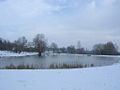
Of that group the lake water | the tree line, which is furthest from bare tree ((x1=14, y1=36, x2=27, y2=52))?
the lake water

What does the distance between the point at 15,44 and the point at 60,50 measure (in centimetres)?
3839

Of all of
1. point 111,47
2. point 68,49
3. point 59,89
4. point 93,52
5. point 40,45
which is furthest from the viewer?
point 68,49

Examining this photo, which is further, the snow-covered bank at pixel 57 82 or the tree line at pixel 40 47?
the tree line at pixel 40 47

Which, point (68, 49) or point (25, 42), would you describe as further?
point (68, 49)

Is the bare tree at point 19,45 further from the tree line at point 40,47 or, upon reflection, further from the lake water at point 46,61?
the lake water at point 46,61

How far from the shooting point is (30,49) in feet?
397

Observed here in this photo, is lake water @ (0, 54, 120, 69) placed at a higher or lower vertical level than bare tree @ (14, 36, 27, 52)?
lower

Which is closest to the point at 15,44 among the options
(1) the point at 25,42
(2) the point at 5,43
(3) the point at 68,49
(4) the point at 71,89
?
(2) the point at 5,43

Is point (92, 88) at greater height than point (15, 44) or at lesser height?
lesser

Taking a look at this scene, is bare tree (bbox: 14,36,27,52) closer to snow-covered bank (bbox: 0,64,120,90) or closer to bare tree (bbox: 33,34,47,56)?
bare tree (bbox: 33,34,47,56)

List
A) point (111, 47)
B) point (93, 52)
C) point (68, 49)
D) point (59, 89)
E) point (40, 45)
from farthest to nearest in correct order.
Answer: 1. point (68, 49)
2. point (93, 52)
3. point (111, 47)
4. point (40, 45)
5. point (59, 89)

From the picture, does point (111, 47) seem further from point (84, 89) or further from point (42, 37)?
point (84, 89)

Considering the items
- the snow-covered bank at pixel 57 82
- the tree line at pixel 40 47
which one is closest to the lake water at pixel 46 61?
the snow-covered bank at pixel 57 82

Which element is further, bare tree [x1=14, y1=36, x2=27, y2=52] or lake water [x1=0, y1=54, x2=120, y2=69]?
bare tree [x1=14, y1=36, x2=27, y2=52]
